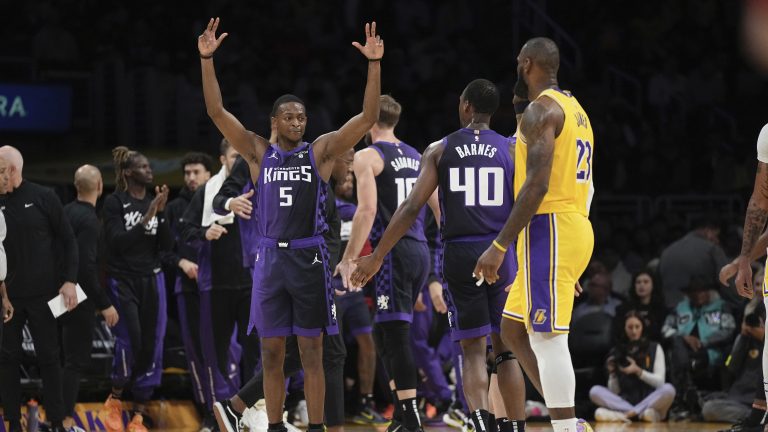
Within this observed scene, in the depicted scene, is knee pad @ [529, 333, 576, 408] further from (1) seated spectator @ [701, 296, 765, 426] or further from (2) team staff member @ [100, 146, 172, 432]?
(1) seated spectator @ [701, 296, 765, 426]

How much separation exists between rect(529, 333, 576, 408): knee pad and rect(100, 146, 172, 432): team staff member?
201 inches

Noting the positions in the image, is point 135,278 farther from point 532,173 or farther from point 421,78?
point 421,78

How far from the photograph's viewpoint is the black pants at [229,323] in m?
9.78

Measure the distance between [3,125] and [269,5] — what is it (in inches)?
237

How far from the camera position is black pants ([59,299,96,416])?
31.7 ft

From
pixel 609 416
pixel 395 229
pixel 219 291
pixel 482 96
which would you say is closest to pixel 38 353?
pixel 219 291

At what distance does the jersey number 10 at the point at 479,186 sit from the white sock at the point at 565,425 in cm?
183

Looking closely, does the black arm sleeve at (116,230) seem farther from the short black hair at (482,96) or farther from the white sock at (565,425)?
the white sock at (565,425)

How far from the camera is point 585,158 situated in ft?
20.8

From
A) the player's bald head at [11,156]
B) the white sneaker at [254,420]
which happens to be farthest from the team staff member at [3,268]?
the white sneaker at [254,420]

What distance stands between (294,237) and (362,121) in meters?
0.81

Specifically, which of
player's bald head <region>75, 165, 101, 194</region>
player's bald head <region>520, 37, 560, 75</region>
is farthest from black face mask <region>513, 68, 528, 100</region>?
player's bald head <region>75, 165, 101, 194</region>

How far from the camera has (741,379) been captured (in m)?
11.2

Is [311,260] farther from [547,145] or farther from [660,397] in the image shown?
[660,397]
